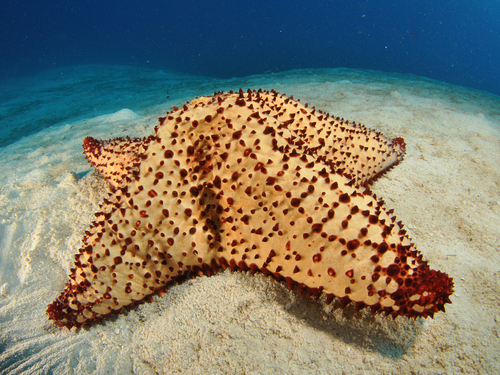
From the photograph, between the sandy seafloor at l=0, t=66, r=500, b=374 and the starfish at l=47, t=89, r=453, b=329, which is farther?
the sandy seafloor at l=0, t=66, r=500, b=374

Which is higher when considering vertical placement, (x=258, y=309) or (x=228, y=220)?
(x=228, y=220)

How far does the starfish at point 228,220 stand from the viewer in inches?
63.2

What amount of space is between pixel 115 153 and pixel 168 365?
2319 millimetres

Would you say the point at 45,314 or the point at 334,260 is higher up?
the point at 334,260

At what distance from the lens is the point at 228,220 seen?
193cm

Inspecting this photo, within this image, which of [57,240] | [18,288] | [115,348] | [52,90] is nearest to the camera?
[115,348]

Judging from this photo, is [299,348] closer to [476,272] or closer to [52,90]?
[476,272]

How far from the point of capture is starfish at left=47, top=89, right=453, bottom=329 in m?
1.61

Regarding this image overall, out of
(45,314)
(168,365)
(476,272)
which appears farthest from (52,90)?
(476,272)

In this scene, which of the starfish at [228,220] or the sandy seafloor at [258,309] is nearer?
the starfish at [228,220]

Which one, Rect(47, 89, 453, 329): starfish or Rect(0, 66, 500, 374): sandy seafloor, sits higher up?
Rect(47, 89, 453, 329): starfish

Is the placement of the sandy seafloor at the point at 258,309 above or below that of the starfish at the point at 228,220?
below

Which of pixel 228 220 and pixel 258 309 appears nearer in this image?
pixel 228 220

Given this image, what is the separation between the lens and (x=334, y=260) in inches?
61.7
